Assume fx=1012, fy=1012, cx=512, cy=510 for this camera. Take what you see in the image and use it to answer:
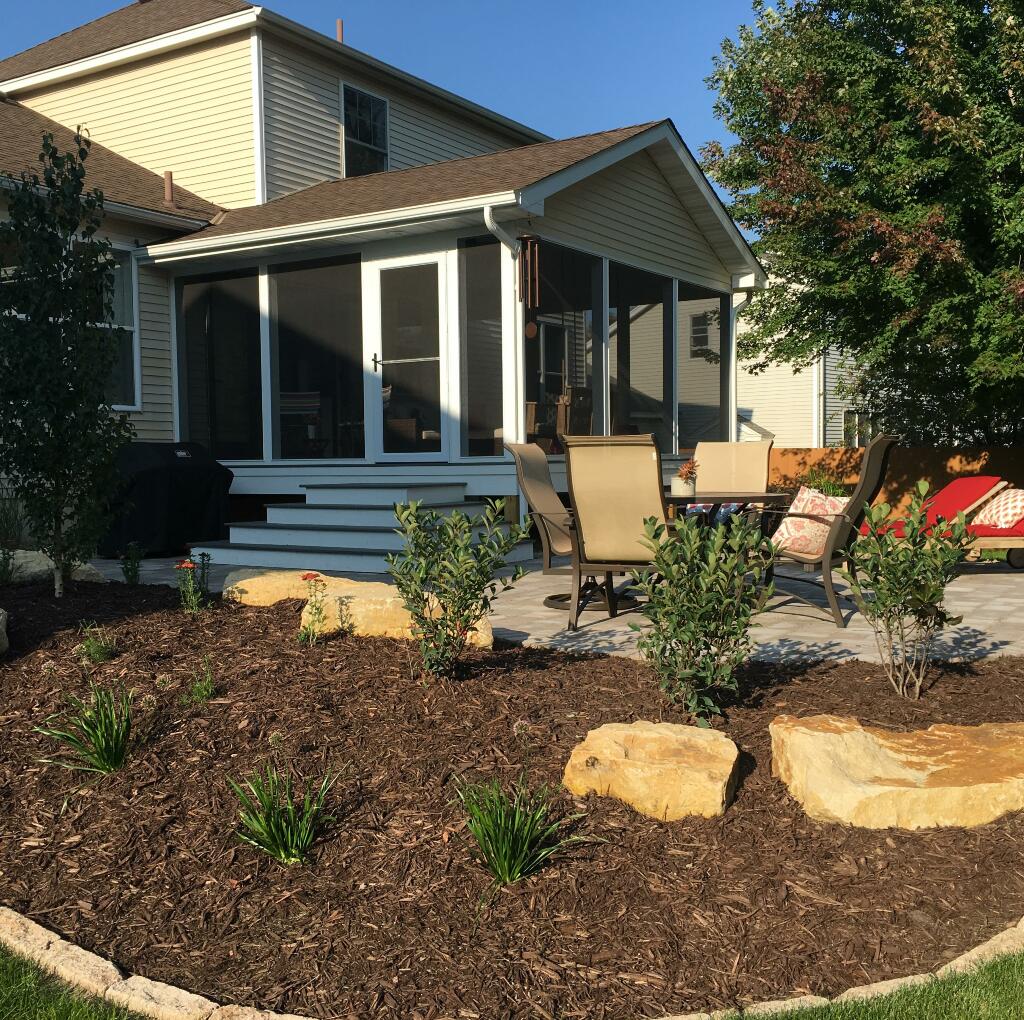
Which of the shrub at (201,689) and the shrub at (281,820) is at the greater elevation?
the shrub at (201,689)

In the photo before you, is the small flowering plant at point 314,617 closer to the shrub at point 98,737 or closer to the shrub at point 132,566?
the shrub at point 98,737

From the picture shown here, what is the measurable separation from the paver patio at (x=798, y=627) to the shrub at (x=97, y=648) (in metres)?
2.11

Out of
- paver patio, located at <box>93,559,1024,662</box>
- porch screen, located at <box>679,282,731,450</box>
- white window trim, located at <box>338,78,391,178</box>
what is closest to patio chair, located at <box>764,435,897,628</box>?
paver patio, located at <box>93,559,1024,662</box>

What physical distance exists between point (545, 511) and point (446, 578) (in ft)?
8.22

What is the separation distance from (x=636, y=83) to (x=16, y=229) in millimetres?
14048

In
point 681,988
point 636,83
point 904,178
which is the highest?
point 636,83

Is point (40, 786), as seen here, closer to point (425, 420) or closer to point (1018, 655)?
point (1018, 655)

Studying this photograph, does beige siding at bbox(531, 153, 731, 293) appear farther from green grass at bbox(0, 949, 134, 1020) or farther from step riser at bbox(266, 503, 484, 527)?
green grass at bbox(0, 949, 134, 1020)

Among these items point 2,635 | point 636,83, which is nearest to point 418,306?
point 2,635

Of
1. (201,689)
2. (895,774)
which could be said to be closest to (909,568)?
(895,774)

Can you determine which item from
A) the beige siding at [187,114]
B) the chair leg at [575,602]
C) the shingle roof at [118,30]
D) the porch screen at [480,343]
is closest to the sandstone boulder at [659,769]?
the chair leg at [575,602]

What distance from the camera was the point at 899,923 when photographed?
259 cm

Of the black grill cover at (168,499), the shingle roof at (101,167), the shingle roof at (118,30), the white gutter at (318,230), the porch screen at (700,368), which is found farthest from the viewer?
the shingle roof at (118,30)

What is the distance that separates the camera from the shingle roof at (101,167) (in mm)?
11750
